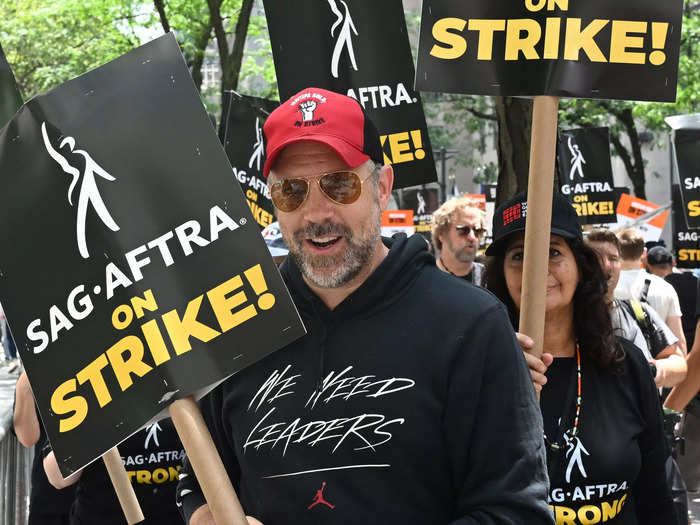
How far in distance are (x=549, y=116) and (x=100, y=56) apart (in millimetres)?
22678

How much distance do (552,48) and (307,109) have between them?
1138mm

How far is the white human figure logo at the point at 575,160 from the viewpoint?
41.4 feet

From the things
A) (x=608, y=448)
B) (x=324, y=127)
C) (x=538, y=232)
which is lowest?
(x=608, y=448)

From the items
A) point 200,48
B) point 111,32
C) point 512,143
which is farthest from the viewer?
point 111,32

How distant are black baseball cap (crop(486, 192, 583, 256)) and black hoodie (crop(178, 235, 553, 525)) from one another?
3.87 ft

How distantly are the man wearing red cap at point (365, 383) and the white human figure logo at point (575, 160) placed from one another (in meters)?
10.1

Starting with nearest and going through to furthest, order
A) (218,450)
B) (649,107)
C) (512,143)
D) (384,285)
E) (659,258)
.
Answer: (384,285), (218,450), (512,143), (659,258), (649,107)

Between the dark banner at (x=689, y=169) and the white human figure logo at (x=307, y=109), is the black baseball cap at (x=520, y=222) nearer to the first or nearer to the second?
the white human figure logo at (x=307, y=109)

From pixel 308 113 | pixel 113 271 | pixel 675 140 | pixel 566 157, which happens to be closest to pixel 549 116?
pixel 308 113

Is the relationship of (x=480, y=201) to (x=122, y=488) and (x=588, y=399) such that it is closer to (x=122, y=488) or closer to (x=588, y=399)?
(x=588, y=399)

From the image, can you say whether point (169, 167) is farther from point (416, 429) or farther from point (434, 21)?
point (434, 21)

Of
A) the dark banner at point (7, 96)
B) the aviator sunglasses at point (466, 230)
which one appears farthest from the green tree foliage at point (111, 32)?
the dark banner at point (7, 96)

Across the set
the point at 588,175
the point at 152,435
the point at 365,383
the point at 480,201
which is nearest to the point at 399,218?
the point at 588,175

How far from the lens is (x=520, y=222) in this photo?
3809 mm
